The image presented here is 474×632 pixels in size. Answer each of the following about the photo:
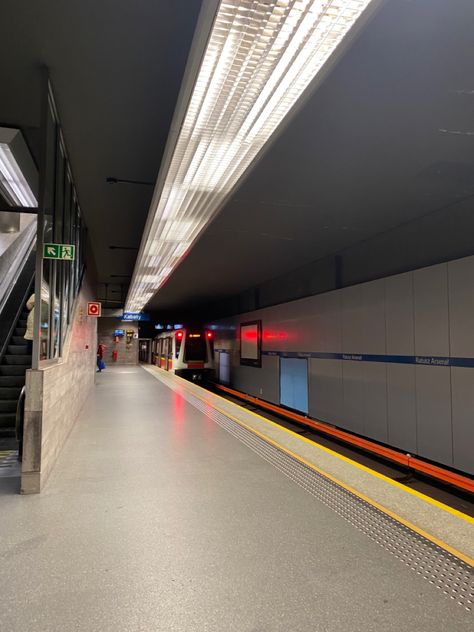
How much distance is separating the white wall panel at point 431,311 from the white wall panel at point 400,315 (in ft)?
0.38

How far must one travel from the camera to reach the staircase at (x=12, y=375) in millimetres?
4871

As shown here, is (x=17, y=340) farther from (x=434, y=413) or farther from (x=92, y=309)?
(x=434, y=413)

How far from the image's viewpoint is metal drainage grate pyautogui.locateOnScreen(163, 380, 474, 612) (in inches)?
77.0

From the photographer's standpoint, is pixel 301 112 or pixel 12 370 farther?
pixel 12 370

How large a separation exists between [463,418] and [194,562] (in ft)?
13.3

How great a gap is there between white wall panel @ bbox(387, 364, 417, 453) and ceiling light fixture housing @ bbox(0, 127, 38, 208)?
5.80 m

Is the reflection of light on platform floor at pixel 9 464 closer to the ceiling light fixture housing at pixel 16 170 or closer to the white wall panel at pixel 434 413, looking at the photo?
the ceiling light fixture housing at pixel 16 170

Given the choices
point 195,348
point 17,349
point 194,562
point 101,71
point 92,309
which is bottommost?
point 194,562

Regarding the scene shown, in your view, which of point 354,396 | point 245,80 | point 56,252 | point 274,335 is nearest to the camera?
point 245,80

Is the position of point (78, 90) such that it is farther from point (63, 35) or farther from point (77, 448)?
point (77, 448)

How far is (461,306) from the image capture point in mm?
4980

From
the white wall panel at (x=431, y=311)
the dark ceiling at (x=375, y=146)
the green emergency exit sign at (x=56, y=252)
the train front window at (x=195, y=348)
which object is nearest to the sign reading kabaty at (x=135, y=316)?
the train front window at (x=195, y=348)

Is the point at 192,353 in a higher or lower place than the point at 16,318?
lower

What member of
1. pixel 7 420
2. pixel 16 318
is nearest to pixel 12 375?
pixel 7 420
